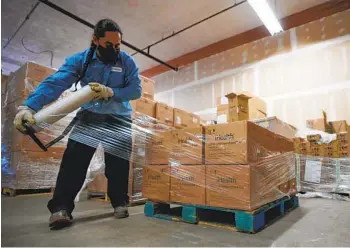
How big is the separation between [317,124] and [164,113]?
2.60m

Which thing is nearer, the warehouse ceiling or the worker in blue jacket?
the worker in blue jacket

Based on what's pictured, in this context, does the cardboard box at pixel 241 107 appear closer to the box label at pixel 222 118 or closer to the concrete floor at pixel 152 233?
the box label at pixel 222 118

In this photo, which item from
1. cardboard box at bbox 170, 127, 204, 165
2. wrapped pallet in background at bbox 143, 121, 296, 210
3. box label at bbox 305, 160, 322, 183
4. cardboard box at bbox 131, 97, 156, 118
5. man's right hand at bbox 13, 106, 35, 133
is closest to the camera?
man's right hand at bbox 13, 106, 35, 133

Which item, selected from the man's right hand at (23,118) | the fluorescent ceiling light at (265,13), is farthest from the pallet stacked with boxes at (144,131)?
the fluorescent ceiling light at (265,13)

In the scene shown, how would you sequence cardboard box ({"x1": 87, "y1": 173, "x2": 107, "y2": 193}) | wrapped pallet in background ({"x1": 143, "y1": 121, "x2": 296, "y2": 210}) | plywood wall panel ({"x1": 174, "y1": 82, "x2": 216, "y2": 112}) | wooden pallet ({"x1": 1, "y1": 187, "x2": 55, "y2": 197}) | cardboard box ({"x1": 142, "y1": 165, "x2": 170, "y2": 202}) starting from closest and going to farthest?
wrapped pallet in background ({"x1": 143, "y1": 121, "x2": 296, "y2": 210})
cardboard box ({"x1": 142, "y1": 165, "x2": 170, "y2": 202})
cardboard box ({"x1": 87, "y1": 173, "x2": 107, "y2": 193})
wooden pallet ({"x1": 1, "y1": 187, "x2": 55, "y2": 197})
plywood wall panel ({"x1": 174, "y1": 82, "x2": 216, "y2": 112})

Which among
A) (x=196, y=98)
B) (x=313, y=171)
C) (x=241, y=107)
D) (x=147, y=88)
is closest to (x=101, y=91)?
(x=147, y=88)

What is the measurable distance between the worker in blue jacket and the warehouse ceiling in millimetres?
3199

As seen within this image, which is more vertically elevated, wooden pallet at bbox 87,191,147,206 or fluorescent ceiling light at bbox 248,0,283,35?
fluorescent ceiling light at bbox 248,0,283,35

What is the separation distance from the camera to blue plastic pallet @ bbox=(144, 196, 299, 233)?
1597 mm

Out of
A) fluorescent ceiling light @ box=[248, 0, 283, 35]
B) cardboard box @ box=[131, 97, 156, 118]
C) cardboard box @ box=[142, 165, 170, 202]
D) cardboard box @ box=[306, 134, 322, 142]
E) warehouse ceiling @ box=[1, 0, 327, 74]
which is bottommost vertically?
cardboard box @ box=[142, 165, 170, 202]

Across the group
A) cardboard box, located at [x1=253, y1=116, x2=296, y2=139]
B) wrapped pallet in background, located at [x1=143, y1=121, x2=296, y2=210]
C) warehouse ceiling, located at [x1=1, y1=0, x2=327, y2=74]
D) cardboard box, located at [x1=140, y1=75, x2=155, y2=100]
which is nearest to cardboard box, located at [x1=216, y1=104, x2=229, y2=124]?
cardboard box, located at [x1=253, y1=116, x2=296, y2=139]

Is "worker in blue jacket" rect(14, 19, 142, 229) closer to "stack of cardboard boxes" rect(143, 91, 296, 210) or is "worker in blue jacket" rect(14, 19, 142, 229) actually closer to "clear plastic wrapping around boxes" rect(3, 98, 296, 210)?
"clear plastic wrapping around boxes" rect(3, 98, 296, 210)

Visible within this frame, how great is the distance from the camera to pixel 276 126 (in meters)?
3.90

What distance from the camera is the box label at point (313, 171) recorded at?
358cm
